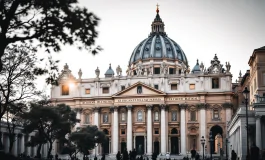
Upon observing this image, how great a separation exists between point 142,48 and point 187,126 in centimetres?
3852

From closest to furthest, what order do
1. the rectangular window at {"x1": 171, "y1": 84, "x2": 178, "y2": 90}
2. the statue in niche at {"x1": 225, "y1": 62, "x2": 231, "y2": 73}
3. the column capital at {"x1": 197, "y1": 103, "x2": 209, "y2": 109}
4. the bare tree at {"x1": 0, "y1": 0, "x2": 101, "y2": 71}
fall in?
1. the bare tree at {"x1": 0, "y1": 0, "x2": 101, "y2": 71}
2. the column capital at {"x1": 197, "y1": 103, "x2": 209, "y2": 109}
3. the statue in niche at {"x1": 225, "y1": 62, "x2": 231, "y2": 73}
4. the rectangular window at {"x1": 171, "y1": 84, "x2": 178, "y2": 90}

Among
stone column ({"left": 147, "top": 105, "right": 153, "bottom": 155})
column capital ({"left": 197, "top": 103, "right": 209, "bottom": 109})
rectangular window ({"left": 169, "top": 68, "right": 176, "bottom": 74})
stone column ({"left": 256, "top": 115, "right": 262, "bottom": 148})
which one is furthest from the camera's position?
rectangular window ({"left": 169, "top": 68, "right": 176, "bottom": 74})

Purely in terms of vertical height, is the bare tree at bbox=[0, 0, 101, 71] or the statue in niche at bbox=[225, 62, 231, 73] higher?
the statue in niche at bbox=[225, 62, 231, 73]

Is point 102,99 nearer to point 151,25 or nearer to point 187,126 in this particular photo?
point 187,126

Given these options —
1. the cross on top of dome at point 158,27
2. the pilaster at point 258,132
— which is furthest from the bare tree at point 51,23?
the cross on top of dome at point 158,27

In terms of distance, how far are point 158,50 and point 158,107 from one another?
3203cm

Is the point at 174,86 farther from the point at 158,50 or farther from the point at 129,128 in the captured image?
the point at 158,50

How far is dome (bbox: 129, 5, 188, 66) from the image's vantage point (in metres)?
115

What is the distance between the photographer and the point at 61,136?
56000mm

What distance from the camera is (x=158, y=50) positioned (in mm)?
116562

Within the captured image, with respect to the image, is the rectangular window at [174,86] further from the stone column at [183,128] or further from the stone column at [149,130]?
the stone column at [149,130]

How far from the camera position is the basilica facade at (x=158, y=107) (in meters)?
85.2

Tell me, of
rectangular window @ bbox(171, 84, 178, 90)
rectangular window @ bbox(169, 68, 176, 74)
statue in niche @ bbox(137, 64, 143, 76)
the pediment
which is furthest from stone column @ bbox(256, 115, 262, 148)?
rectangular window @ bbox(169, 68, 176, 74)

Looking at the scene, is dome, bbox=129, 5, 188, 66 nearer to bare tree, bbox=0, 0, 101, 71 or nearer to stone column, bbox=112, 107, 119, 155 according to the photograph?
stone column, bbox=112, 107, 119, 155
